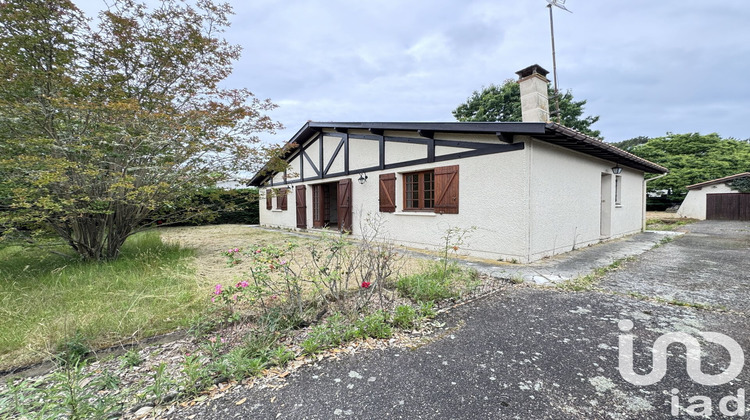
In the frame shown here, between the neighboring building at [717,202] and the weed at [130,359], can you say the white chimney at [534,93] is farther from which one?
the neighboring building at [717,202]

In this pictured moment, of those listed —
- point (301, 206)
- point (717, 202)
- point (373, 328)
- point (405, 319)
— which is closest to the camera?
point (373, 328)

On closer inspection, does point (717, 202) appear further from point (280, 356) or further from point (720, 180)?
point (280, 356)

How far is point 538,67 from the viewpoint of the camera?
6.25m

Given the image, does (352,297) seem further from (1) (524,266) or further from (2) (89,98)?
(2) (89,98)

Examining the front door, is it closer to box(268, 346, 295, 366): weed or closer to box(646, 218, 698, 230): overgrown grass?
box(268, 346, 295, 366): weed

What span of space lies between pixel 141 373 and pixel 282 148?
553 centimetres

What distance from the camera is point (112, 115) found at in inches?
173

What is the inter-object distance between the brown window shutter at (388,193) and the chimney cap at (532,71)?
3.61 metres

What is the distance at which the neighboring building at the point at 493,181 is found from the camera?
5301 millimetres

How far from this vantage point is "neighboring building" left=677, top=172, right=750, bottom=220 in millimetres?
15328

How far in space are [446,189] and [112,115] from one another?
19.4 ft

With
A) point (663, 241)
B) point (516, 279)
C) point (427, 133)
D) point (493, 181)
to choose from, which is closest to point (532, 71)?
point (427, 133)

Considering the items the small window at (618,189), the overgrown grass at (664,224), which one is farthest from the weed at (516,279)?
the overgrown grass at (664,224)

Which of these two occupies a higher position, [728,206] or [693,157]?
[693,157]
